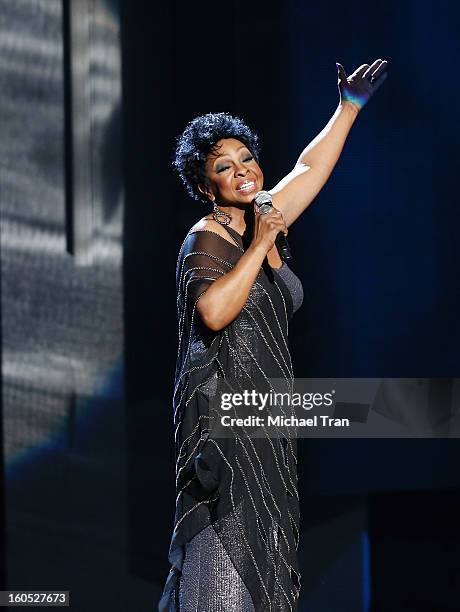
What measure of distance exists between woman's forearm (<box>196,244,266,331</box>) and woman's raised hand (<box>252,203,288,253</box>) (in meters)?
0.01

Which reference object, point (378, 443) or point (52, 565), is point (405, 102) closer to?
point (378, 443)

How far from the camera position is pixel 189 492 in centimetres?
181

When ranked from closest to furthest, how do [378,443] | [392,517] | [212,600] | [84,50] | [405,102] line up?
[212,600]
[84,50]
[405,102]
[378,443]
[392,517]

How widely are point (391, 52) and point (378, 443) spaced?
4.02 feet

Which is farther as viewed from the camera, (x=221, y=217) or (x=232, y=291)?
(x=221, y=217)

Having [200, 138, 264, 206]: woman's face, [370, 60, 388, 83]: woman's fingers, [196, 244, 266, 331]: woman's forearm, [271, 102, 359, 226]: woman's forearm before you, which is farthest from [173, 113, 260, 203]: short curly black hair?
[370, 60, 388, 83]: woman's fingers

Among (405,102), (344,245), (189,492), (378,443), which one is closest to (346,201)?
(344,245)

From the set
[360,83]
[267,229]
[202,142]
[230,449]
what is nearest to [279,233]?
[267,229]

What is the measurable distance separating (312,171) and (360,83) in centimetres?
25

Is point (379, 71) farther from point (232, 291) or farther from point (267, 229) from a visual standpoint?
point (232, 291)

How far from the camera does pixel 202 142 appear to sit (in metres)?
1.87

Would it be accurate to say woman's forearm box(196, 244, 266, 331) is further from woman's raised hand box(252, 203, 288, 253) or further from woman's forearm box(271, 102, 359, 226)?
woman's forearm box(271, 102, 359, 226)

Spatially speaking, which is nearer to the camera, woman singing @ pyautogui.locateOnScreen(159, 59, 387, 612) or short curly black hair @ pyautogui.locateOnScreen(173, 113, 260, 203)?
woman singing @ pyautogui.locateOnScreen(159, 59, 387, 612)

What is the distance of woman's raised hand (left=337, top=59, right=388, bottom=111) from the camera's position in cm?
212
